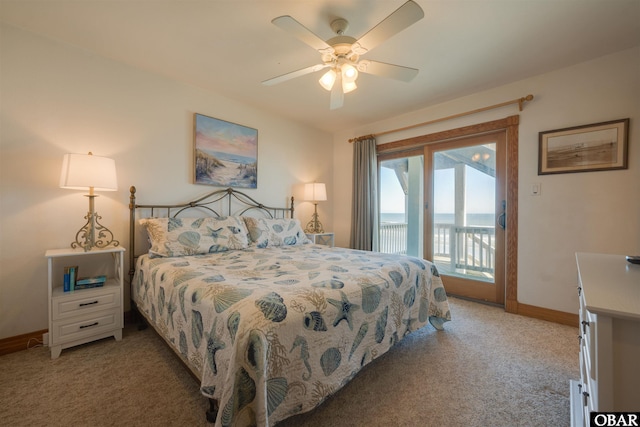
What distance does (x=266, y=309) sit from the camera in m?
1.08

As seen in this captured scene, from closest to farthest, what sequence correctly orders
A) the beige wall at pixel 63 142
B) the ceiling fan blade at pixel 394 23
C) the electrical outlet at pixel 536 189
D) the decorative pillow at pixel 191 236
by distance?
the ceiling fan blade at pixel 394 23, the beige wall at pixel 63 142, the decorative pillow at pixel 191 236, the electrical outlet at pixel 536 189

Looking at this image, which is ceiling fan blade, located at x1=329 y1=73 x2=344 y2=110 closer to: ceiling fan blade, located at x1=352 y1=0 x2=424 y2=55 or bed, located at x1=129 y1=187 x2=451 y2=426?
ceiling fan blade, located at x1=352 y1=0 x2=424 y2=55

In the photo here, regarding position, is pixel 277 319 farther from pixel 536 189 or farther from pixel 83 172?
pixel 536 189

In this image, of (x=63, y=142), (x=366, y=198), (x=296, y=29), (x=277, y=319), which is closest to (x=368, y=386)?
(x=277, y=319)

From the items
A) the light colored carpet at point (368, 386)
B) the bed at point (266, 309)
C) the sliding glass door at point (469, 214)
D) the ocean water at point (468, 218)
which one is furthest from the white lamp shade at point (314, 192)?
the light colored carpet at point (368, 386)

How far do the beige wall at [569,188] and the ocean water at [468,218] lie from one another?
353 mm

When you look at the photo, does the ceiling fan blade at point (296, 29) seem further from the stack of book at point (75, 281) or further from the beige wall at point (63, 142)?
the stack of book at point (75, 281)

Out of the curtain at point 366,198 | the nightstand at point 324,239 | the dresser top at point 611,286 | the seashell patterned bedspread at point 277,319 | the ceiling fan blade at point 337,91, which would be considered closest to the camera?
the dresser top at point 611,286

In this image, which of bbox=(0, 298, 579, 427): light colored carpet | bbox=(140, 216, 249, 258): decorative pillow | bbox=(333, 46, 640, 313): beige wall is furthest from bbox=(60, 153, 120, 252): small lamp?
bbox=(333, 46, 640, 313): beige wall

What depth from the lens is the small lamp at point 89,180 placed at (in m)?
1.87

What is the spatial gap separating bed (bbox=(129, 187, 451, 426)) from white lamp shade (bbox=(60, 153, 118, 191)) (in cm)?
49

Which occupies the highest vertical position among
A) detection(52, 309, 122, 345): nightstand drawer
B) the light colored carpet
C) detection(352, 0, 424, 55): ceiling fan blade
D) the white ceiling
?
the white ceiling

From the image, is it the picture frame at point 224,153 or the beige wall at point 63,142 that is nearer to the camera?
the beige wall at point 63,142

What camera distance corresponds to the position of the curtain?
3889 millimetres
